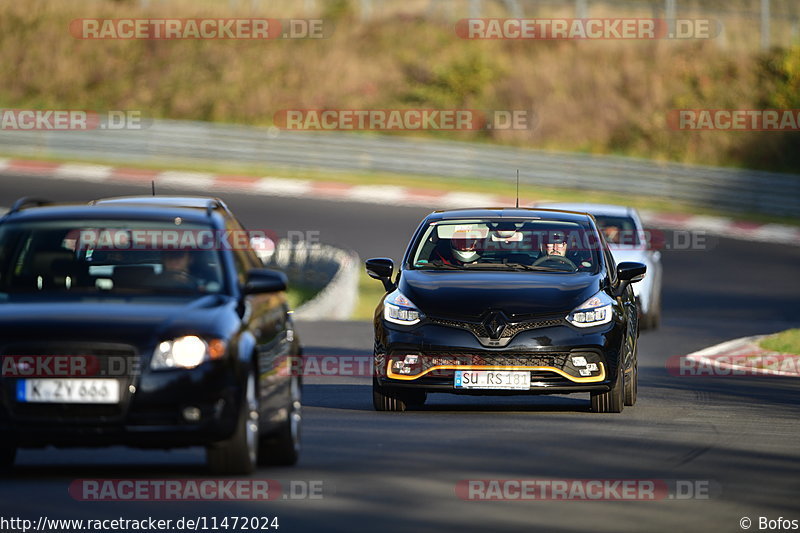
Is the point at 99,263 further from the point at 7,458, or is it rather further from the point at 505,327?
the point at 505,327

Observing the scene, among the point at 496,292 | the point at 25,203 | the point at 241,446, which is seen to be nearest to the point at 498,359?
the point at 496,292

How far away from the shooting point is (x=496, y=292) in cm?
1364

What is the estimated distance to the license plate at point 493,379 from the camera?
13352 mm

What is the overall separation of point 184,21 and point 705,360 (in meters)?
42.8

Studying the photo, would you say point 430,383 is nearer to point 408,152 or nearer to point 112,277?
point 112,277

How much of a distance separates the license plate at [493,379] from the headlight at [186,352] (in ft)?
14.2

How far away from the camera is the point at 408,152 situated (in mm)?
46312

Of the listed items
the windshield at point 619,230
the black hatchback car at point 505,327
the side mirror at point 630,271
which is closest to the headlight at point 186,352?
the black hatchback car at point 505,327

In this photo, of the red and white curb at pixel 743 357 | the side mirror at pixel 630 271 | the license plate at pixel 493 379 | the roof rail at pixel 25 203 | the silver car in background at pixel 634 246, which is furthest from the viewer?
the silver car in background at pixel 634 246

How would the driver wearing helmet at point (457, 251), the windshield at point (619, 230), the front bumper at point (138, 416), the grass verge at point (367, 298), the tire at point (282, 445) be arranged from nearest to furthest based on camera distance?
1. the front bumper at point (138, 416)
2. the tire at point (282, 445)
3. the driver wearing helmet at point (457, 251)
4. the windshield at point (619, 230)
5. the grass verge at point (367, 298)

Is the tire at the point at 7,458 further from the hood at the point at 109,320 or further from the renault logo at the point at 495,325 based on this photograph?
the renault logo at the point at 495,325

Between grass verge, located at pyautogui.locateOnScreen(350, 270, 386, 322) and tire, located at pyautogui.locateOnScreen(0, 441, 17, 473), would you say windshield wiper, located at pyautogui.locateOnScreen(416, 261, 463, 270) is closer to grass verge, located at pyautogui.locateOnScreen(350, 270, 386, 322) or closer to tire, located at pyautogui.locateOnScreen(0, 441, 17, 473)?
tire, located at pyautogui.locateOnScreen(0, 441, 17, 473)

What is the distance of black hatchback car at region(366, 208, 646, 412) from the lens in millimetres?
13383

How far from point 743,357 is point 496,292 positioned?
7614 millimetres
